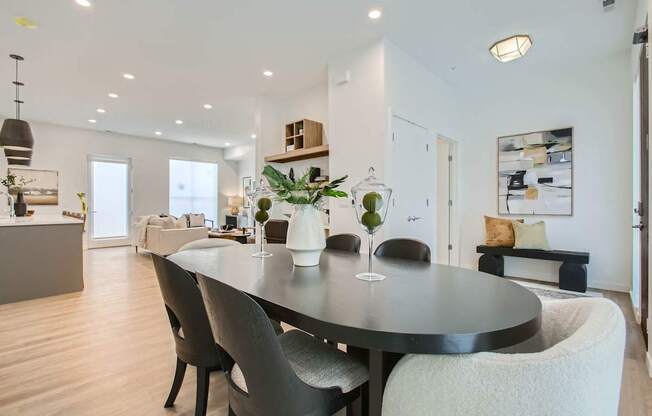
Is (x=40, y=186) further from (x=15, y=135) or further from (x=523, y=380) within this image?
(x=523, y=380)

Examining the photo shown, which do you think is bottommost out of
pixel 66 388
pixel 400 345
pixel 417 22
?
pixel 66 388

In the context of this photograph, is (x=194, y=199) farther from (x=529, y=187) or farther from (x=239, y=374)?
(x=239, y=374)

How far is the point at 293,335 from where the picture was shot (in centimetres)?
143

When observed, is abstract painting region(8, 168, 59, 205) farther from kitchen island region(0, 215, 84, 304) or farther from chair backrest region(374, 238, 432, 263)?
chair backrest region(374, 238, 432, 263)

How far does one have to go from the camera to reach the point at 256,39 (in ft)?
11.6

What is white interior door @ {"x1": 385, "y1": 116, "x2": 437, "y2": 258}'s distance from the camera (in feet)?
12.0

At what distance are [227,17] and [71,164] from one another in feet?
22.1

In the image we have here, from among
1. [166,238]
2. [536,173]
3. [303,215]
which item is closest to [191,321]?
[303,215]

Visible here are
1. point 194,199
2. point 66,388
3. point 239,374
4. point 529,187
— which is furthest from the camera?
point 194,199

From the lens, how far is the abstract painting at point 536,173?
14.2 feet

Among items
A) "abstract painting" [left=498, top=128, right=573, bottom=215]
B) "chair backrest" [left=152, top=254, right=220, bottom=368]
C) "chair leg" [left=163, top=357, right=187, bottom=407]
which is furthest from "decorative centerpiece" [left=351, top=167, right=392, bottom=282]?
"abstract painting" [left=498, top=128, right=573, bottom=215]

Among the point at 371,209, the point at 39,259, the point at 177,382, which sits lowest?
the point at 177,382

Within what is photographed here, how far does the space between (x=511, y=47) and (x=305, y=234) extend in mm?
3224

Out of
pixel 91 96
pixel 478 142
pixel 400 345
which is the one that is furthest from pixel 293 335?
pixel 91 96
